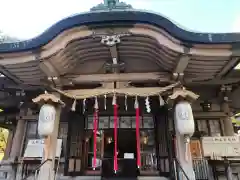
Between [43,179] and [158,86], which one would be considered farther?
[158,86]

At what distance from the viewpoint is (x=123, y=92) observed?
6.14 metres

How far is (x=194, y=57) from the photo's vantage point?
5.74m

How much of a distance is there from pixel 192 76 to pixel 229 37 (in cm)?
151

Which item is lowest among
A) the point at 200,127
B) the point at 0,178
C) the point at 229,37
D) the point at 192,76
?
the point at 0,178

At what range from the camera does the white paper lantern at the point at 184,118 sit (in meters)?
5.36

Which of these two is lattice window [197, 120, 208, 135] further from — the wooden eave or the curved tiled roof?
the curved tiled roof

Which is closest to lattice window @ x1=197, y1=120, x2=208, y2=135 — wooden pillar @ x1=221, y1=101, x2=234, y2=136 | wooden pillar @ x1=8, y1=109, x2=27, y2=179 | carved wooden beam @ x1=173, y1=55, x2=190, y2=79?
wooden pillar @ x1=221, y1=101, x2=234, y2=136

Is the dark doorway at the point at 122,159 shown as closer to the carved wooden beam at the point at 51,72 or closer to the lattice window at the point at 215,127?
the lattice window at the point at 215,127

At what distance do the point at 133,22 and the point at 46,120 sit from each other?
3390 millimetres

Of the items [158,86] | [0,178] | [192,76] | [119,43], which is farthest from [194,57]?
[0,178]

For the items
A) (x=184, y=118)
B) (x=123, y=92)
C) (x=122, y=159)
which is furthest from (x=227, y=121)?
(x=122, y=159)

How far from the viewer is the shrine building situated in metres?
5.61

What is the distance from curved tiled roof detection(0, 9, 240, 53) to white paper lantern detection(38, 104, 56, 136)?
5.49 ft

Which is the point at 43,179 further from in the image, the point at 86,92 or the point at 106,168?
the point at 106,168
